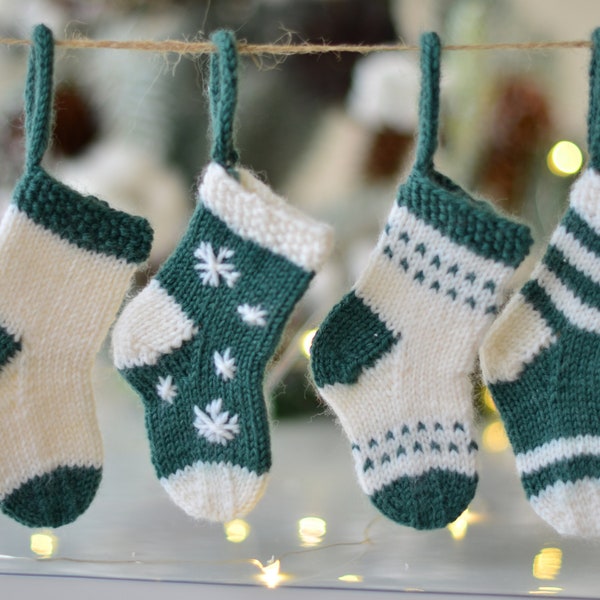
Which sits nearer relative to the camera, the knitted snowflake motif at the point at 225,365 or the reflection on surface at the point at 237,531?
the knitted snowflake motif at the point at 225,365

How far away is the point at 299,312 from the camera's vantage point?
4.41 feet

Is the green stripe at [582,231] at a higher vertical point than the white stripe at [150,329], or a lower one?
higher

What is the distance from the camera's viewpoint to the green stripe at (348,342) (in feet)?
3.19

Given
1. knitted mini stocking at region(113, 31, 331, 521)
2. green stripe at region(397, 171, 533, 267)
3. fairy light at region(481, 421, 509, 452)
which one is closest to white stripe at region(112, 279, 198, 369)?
knitted mini stocking at region(113, 31, 331, 521)

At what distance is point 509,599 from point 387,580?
0.17 metres

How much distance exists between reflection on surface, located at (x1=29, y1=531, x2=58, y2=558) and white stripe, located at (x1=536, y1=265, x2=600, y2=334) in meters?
0.84

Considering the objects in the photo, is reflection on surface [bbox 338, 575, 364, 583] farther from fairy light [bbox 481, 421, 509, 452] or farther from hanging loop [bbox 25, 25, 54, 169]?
hanging loop [bbox 25, 25, 54, 169]

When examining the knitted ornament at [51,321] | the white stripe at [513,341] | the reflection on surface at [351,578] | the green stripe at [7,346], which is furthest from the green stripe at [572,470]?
the green stripe at [7,346]

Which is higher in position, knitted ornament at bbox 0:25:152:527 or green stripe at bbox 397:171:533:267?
green stripe at bbox 397:171:533:267

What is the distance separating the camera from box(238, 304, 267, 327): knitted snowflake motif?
90cm

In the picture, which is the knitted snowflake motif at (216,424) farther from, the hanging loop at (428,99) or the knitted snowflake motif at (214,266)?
the hanging loop at (428,99)

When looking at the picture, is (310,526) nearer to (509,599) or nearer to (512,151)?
(509,599)

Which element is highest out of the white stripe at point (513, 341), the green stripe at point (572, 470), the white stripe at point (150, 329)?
the white stripe at point (513, 341)

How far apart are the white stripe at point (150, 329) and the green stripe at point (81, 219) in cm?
6
